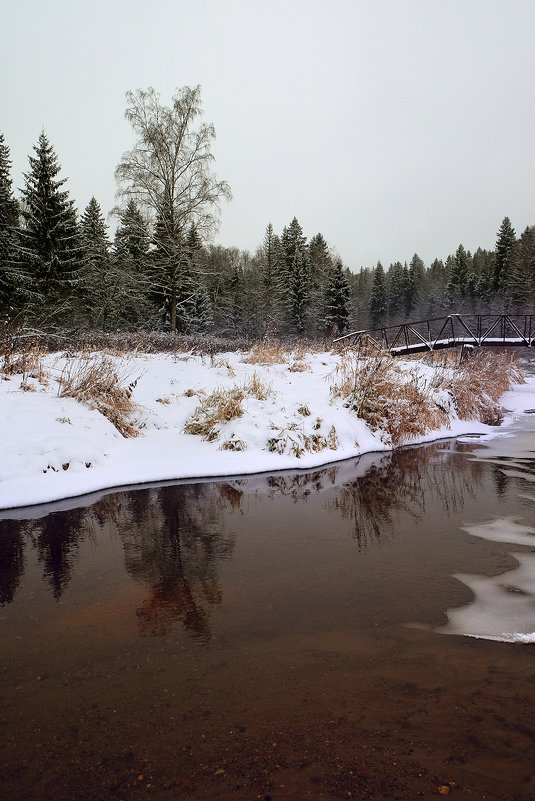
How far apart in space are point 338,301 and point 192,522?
3594cm

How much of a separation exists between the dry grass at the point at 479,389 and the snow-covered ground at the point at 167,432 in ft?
3.52

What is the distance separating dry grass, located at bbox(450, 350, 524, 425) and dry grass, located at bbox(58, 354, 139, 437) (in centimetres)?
861

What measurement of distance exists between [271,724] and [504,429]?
11.7 meters

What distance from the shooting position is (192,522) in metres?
5.12

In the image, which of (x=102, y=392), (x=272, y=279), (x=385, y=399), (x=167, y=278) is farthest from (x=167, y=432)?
(x=272, y=279)

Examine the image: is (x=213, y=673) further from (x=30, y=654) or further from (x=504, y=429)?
(x=504, y=429)

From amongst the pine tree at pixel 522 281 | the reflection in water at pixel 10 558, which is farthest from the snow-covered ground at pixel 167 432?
the pine tree at pixel 522 281

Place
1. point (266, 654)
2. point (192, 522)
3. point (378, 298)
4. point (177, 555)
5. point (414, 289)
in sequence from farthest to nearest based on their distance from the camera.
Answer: point (414, 289)
point (378, 298)
point (192, 522)
point (177, 555)
point (266, 654)

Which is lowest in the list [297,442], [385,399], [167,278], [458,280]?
[297,442]

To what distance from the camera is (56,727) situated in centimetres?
221

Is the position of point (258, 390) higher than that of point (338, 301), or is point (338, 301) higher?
point (338, 301)

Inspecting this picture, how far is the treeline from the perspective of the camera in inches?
876

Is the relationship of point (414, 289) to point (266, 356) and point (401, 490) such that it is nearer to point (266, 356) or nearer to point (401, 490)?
point (266, 356)

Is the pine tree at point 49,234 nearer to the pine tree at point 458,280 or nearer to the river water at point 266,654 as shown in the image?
the river water at point 266,654
